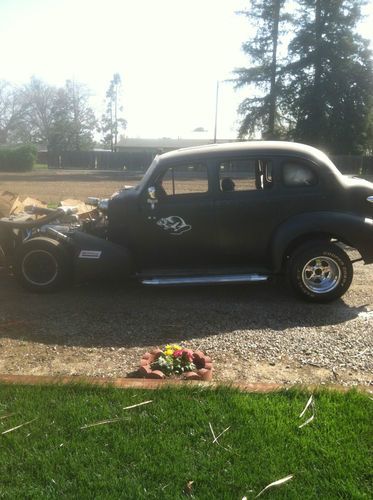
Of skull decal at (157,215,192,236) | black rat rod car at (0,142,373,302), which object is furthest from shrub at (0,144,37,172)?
skull decal at (157,215,192,236)

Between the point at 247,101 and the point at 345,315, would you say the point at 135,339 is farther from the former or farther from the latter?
Answer: the point at 247,101

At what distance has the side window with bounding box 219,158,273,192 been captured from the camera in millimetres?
6117

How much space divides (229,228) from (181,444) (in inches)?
133

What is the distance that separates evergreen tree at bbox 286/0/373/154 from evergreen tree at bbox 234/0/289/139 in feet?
6.96

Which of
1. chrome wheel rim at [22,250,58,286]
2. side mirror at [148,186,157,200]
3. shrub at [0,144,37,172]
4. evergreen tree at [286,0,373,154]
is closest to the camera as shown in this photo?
side mirror at [148,186,157,200]

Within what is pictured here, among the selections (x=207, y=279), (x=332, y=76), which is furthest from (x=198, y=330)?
(x=332, y=76)

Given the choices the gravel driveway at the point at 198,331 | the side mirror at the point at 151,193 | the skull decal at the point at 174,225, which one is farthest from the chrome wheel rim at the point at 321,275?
the side mirror at the point at 151,193

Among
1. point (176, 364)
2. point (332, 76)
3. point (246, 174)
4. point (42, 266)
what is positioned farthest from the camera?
point (332, 76)

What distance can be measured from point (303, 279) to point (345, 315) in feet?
2.11

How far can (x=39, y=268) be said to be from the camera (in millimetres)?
6402

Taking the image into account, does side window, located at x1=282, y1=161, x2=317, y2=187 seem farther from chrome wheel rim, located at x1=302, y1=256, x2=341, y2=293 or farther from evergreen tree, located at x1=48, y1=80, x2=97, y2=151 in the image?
evergreen tree, located at x1=48, y1=80, x2=97, y2=151

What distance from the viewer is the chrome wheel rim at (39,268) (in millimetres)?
6309

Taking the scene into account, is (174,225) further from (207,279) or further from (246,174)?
(246,174)

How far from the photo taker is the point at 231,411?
3.48 m
